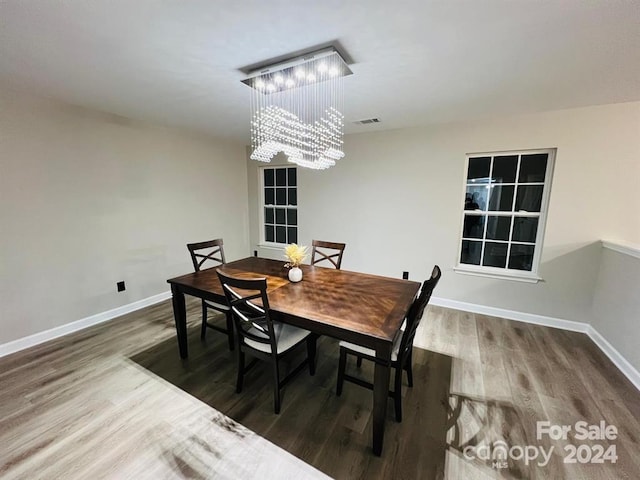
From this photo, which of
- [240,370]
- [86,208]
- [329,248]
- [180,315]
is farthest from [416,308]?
[86,208]

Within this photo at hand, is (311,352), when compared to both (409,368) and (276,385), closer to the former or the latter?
(276,385)

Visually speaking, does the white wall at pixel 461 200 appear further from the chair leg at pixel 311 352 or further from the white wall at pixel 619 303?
the chair leg at pixel 311 352

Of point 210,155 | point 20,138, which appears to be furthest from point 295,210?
point 20,138

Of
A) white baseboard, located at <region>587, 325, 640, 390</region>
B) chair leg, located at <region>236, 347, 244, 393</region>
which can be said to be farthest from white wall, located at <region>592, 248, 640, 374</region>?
chair leg, located at <region>236, 347, 244, 393</region>

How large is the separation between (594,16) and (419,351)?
8.70 ft

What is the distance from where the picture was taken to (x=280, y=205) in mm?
5051

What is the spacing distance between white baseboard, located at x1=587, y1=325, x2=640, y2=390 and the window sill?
717 mm

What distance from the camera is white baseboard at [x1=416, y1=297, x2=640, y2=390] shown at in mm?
2311

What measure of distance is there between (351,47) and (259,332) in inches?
83.1

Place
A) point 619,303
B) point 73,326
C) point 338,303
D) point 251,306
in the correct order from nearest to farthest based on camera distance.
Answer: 1. point 251,306
2. point 338,303
3. point 619,303
4. point 73,326

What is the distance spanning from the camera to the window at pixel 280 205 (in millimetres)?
4868

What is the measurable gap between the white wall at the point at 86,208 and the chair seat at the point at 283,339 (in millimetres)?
2335

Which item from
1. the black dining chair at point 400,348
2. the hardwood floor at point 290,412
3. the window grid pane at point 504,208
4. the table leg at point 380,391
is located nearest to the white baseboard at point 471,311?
the hardwood floor at point 290,412

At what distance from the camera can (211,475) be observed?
4.77 feet
